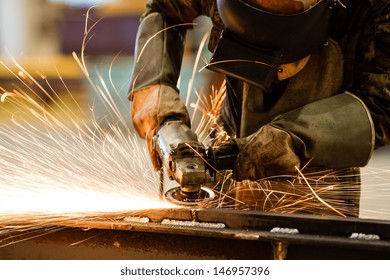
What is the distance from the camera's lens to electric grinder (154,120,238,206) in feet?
5.08

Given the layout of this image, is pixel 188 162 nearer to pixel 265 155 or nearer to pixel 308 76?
pixel 265 155

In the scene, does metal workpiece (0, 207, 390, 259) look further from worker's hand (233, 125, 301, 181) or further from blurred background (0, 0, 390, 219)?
blurred background (0, 0, 390, 219)

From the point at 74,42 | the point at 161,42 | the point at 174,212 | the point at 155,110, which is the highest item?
the point at 74,42

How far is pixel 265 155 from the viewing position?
165cm

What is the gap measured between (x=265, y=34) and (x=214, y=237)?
0.66m

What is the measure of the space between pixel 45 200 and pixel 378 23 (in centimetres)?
128

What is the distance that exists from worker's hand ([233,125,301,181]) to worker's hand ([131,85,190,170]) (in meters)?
0.32

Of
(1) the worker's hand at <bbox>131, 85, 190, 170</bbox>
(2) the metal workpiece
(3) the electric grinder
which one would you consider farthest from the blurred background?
(2) the metal workpiece

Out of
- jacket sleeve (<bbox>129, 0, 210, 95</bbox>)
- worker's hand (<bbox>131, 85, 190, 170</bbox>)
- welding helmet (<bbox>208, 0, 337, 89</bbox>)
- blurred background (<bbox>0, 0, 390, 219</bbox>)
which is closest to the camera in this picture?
welding helmet (<bbox>208, 0, 337, 89</bbox>)

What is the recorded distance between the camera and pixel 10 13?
255 inches

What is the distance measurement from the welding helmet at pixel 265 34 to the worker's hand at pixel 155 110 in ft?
0.97

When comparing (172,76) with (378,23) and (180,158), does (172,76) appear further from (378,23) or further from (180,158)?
(378,23)
